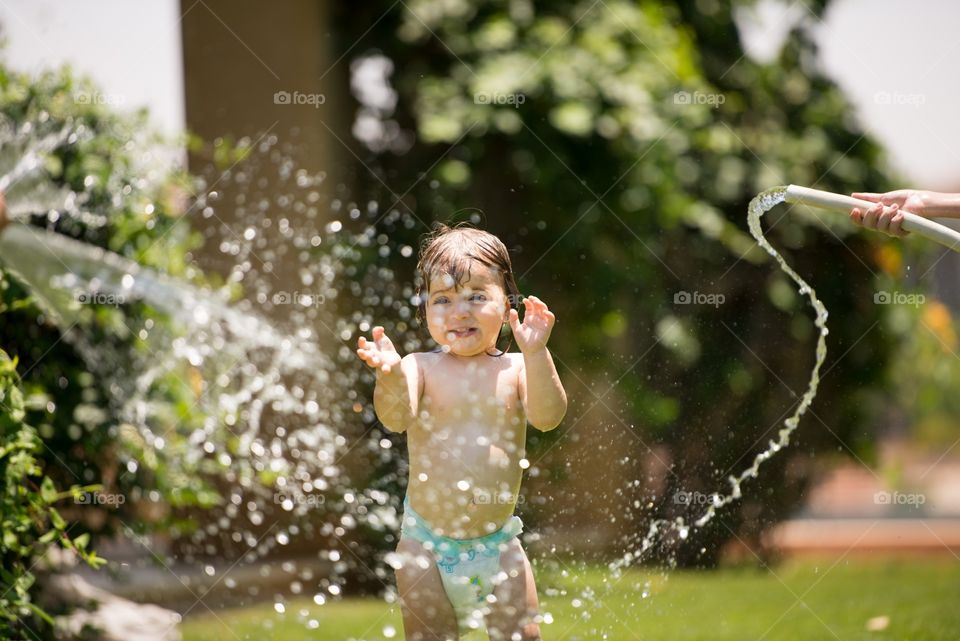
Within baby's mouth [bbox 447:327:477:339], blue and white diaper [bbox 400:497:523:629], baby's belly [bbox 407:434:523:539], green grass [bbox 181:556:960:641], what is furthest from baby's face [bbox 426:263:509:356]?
green grass [bbox 181:556:960:641]

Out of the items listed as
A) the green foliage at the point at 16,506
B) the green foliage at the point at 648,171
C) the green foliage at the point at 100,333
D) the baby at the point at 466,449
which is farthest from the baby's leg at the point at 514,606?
the green foliage at the point at 648,171

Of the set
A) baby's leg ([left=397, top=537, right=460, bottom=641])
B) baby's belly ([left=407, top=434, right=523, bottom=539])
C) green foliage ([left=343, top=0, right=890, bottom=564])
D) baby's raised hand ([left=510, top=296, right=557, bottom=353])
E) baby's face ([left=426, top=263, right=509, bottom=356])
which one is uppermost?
green foliage ([left=343, top=0, right=890, bottom=564])

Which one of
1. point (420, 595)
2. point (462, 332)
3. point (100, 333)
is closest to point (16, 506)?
point (100, 333)

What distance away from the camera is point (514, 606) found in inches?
91.7

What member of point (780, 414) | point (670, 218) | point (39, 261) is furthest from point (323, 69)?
point (780, 414)

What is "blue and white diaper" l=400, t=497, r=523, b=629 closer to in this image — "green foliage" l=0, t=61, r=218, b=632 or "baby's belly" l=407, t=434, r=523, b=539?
"baby's belly" l=407, t=434, r=523, b=539

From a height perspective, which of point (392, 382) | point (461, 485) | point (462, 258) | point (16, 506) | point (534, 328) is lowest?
point (16, 506)

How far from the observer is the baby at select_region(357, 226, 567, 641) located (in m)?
2.33

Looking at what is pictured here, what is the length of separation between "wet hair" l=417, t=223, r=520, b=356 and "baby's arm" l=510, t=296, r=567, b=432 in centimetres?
11

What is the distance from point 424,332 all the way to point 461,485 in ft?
3.60

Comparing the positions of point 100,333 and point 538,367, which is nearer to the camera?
point 538,367

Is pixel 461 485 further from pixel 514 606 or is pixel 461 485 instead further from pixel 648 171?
pixel 648 171

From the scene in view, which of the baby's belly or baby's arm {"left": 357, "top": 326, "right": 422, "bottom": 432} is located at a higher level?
baby's arm {"left": 357, "top": 326, "right": 422, "bottom": 432}

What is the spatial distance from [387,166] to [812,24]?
2.23m
